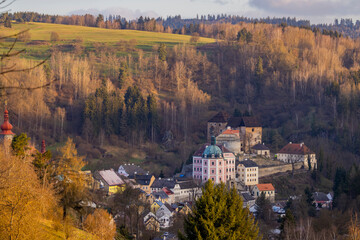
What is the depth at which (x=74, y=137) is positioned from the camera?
81.2m

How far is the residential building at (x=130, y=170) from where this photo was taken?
70.9 metres

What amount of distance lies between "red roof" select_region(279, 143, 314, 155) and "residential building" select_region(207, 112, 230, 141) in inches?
410

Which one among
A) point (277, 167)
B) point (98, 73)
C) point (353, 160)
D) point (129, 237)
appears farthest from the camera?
point (98, 73)

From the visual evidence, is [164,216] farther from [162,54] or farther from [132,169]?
[162,54]

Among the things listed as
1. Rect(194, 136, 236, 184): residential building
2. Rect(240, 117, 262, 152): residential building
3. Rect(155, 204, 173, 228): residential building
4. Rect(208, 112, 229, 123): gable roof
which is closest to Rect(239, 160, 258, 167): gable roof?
Rect(194, 136, 236, 184): residential building

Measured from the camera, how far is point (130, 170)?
238ft

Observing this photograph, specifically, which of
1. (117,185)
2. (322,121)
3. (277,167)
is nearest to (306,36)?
(322,121)

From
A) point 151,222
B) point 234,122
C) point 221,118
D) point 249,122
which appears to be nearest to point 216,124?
point 221,118

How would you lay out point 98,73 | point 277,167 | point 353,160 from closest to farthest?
point 277,167
point 353,160
point 98,73

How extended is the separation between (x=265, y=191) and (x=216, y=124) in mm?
21090

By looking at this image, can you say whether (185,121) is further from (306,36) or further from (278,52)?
(306,36)

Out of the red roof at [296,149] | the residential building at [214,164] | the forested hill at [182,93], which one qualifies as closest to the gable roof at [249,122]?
the forested hill at [182,93]

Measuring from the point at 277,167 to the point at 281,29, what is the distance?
63.2 metres

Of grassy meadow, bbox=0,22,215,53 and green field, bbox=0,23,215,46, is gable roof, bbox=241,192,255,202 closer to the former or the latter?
grassy meadow, bbox=0,22,215,53
